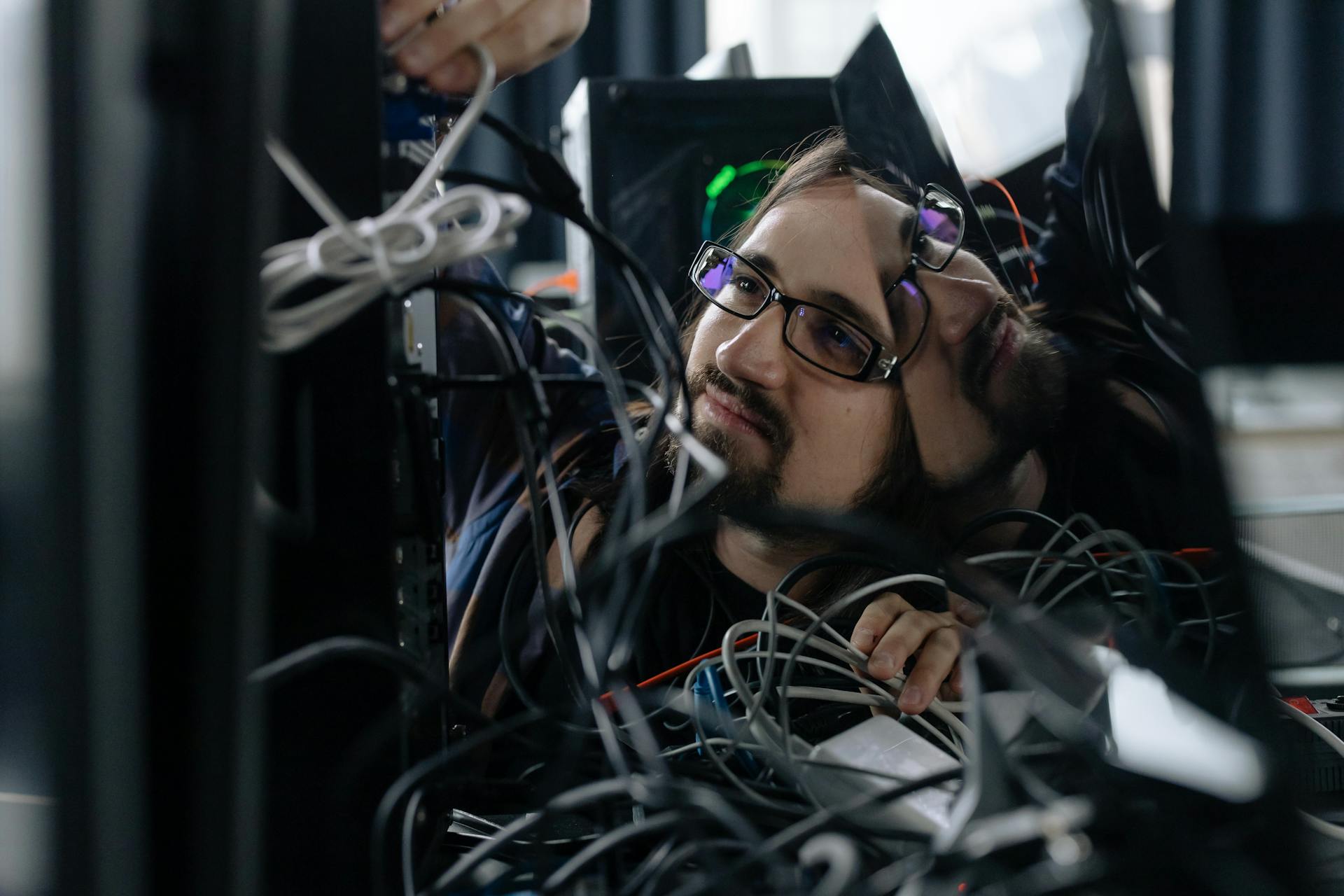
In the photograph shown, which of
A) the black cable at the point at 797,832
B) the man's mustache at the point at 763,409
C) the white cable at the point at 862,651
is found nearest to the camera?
the black cable at the point at 797,832

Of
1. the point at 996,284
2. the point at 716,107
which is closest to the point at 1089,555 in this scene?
the point at 996,284

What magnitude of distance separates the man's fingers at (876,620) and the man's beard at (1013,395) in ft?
0.36

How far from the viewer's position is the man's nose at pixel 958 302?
0.59 metres

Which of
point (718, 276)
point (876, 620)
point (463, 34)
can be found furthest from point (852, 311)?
point (463, 34)

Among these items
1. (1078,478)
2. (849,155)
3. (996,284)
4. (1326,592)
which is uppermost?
(849,155)

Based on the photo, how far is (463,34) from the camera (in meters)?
0.40

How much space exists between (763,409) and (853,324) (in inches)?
3.9


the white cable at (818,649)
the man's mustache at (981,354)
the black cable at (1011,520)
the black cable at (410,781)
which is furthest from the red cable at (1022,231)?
the black cable at (410,781)

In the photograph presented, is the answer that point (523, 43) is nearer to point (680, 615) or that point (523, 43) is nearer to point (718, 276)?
point (718, 276)

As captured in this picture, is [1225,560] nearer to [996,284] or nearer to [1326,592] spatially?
[996,284]

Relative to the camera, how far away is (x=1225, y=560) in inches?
10.7

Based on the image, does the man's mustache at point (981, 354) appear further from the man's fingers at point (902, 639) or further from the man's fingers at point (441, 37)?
the man's fingers at point (441, 37)

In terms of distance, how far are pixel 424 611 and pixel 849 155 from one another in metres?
0.48

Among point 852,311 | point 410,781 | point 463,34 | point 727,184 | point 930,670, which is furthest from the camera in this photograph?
point 727,184
